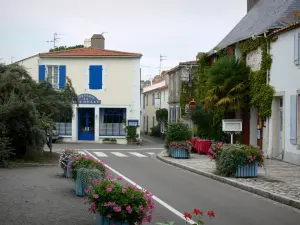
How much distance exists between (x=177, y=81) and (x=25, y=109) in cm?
2514

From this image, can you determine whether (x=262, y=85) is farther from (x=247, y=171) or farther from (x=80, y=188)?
(x=80, y=188)

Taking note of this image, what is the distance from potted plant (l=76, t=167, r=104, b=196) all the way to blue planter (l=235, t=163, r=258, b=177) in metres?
5.54

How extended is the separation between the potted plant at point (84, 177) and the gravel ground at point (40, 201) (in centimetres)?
22

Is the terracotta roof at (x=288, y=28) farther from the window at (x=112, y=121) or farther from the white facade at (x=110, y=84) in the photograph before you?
the window at (x=112, y=121)

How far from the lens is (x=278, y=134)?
20.7 meters

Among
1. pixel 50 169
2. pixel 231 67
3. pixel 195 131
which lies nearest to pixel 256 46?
pixel 231 67

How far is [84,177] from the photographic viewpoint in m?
10.3

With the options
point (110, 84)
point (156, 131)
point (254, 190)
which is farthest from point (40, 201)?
point (156, 131)

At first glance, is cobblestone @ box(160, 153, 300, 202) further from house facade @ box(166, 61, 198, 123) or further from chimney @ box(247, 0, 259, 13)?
house facade @ box(166, 61, 198, 123)

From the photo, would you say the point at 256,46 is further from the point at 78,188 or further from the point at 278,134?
the point at 78,188

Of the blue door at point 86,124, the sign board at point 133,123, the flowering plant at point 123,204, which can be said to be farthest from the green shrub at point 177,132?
the blue door at point 86,124

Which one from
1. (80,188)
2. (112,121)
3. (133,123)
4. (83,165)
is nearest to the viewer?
(80,188)

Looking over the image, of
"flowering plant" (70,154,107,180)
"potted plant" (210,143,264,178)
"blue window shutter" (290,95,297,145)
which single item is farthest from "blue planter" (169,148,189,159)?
"flowering plant" (70,154,107,180)

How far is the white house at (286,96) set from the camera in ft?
59.8
